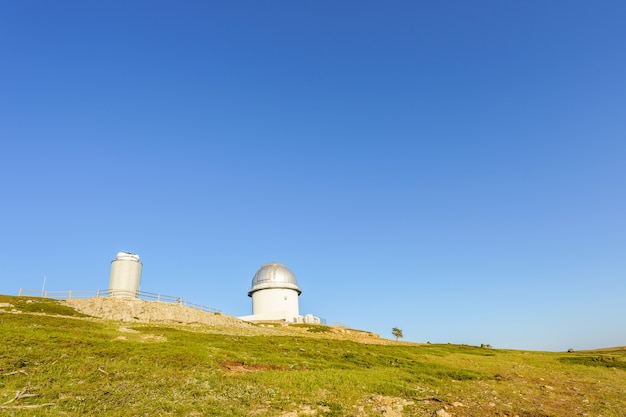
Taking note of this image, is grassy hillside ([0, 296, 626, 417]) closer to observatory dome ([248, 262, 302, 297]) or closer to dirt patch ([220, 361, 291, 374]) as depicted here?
dirt patch ([220, 361, 291, 374])

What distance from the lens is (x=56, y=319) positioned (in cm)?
3994

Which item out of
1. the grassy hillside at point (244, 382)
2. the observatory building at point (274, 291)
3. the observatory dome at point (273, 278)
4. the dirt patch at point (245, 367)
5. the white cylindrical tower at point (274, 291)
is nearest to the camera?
the grassy hillside at point (244, 382)

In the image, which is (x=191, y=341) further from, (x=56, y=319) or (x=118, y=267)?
(x=118, y=267)

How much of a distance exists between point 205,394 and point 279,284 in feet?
246

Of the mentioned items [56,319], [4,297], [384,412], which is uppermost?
[4,297]

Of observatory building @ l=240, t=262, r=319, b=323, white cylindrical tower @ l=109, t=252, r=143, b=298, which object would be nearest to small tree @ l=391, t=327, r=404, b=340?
observatory building @ l=240, t=262, r=319, b=323

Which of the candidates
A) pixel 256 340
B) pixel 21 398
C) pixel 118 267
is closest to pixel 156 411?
pixel 21 398

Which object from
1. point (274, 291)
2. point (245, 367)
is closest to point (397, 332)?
point (274, 291)

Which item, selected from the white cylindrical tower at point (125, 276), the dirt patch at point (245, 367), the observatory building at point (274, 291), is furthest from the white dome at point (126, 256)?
the dirt patch at point (245, 367)

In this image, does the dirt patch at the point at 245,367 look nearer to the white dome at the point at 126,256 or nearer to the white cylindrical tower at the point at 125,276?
the white cylindrical tower at the point at 125,276

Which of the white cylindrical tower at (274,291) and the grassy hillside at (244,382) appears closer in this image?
the grassy hillside at (244,382)

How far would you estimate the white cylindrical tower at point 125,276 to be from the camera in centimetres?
6719

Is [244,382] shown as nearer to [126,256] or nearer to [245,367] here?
[245,367]

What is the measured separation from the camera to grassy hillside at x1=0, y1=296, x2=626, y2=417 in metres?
18.2
